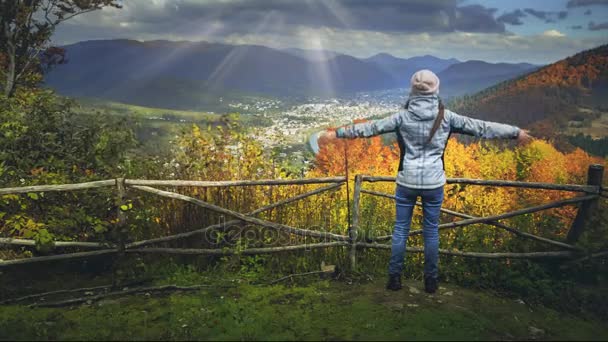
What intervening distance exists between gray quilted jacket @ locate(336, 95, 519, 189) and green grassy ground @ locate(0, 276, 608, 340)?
1.36 m

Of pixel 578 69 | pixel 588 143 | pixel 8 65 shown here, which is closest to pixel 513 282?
pixel 8 65

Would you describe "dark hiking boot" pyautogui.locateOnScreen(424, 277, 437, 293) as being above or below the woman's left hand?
below

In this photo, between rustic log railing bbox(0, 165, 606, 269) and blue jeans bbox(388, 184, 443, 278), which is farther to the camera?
rustic log railing bbox(0, 165, 606, 269)

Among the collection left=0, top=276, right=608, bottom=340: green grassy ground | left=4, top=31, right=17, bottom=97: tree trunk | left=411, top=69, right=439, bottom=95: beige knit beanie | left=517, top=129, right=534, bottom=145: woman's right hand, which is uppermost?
left=4, top=31, right=17, bottom=97: tree trunk

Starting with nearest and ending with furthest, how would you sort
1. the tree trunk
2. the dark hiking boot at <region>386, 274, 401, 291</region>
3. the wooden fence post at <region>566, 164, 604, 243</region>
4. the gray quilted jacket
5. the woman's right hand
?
the woman's right hand, the gray quilted jacket, the dark hiking boot at <region>386, 274, 401, 291</region>, the wooden fence post at <region>566, 164, 604, 243</region>, the tree trunk

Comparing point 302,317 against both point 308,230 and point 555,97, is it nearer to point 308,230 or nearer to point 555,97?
point 308,230

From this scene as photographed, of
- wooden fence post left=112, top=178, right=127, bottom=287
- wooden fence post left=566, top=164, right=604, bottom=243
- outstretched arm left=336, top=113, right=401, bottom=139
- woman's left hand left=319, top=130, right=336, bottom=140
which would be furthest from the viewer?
wooden fence post left=112, top=178, right=127, bottom=287

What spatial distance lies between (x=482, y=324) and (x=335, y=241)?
2.24m

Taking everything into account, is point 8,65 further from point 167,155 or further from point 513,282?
point 513,282

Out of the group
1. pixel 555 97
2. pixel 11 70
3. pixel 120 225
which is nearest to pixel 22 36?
pixel 11 70

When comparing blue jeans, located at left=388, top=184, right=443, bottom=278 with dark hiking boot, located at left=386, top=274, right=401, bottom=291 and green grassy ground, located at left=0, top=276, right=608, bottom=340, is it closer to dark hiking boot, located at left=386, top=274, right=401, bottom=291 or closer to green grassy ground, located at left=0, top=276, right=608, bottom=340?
dark hiking boot, located at left=386, top=274, right=401, bottom=291

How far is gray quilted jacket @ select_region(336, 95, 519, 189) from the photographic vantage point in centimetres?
428

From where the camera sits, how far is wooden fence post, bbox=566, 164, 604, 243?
17.8 ft

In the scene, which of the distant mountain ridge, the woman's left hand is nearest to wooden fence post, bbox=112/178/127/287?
the woman's left hand
